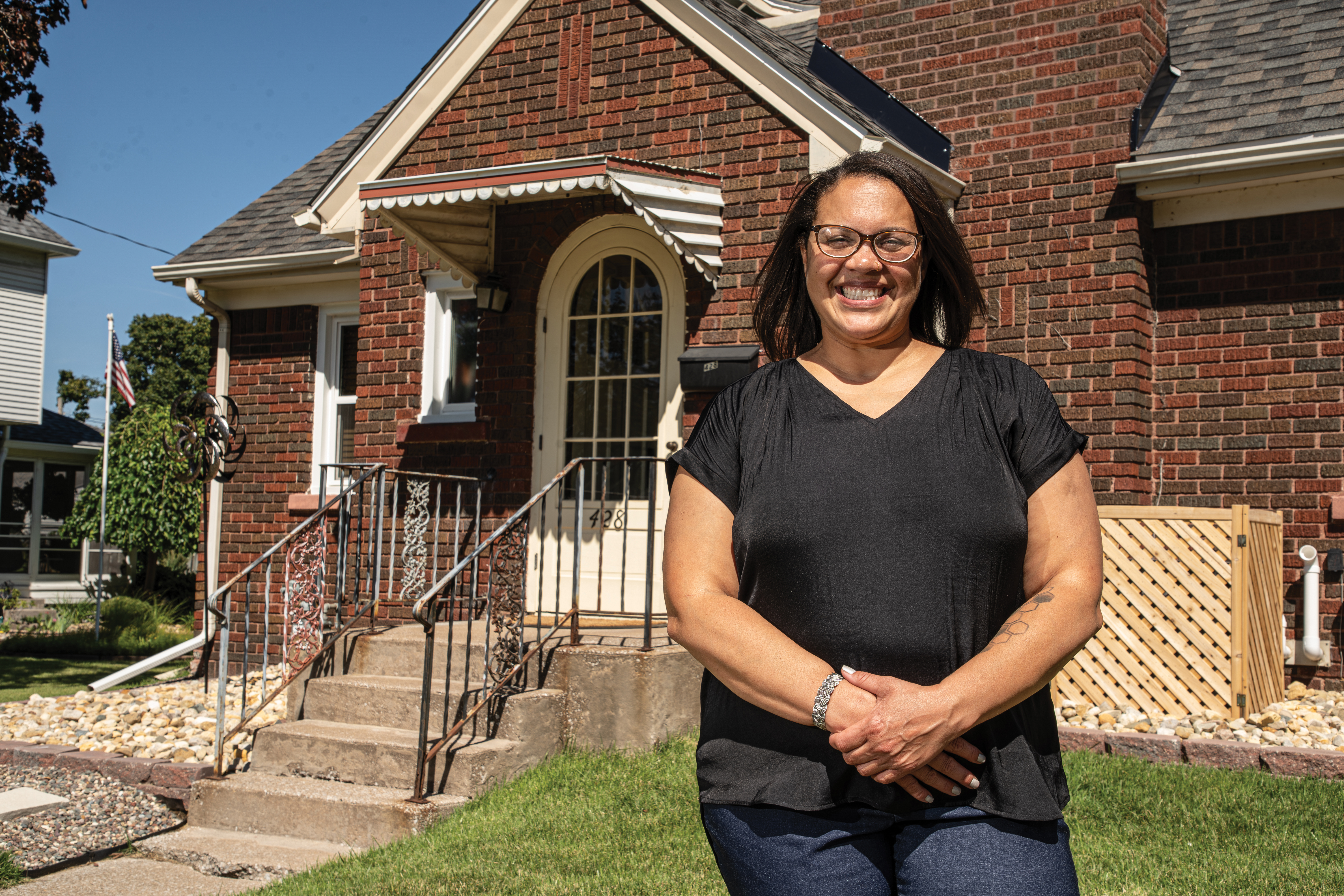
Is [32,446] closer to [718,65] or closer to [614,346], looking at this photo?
[614,346]

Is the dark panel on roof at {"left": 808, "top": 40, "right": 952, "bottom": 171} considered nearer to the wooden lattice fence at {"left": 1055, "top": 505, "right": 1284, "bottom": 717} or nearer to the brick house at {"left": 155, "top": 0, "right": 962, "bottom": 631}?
the brick house at {"left": 155, "top": 0, "right": 962, "bottom": 631}

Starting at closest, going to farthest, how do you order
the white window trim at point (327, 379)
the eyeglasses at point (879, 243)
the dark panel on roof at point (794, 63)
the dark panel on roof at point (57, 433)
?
the eyeglasses at point (879, 243), the dark panel on roof at point (794, 63), the white window trim at point (327, 379), the dark panel on roof at point (57, 433)

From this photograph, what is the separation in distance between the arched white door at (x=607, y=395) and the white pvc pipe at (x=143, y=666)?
108 inches

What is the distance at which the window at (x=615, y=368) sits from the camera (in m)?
7.88

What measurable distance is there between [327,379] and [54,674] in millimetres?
4093

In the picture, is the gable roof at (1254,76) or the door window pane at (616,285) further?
the door window pane at (616,285)

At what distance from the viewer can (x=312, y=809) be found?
17.6 feet

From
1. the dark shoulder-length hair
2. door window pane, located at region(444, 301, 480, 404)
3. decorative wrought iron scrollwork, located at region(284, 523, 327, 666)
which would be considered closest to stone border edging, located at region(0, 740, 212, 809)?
decorative wrought iron scrollwork, located at region(284, 523, 327, 666)

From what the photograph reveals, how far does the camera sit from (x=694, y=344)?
7348 mm

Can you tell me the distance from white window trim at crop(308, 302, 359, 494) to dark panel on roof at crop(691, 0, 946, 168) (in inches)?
169

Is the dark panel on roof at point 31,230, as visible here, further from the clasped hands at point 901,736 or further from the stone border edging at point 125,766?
the clasped hands at point 901,736

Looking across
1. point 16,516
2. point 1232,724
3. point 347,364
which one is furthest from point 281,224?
point 16,516

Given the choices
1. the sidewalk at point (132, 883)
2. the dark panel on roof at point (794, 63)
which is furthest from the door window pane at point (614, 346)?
the sidewalk at point (132, 883)

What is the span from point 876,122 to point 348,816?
5.19m
